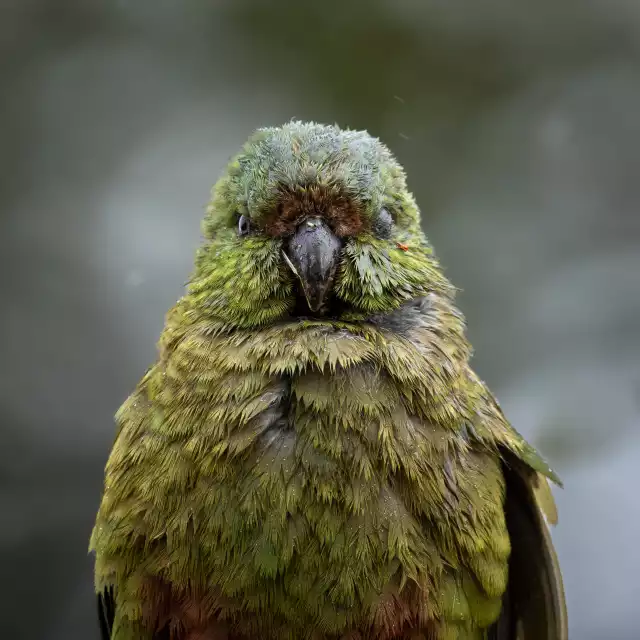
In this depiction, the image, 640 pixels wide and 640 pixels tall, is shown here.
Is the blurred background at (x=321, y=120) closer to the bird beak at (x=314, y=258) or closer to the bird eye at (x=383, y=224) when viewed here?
the bird eye at (x=383, y=224)

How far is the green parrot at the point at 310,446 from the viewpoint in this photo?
1.23m

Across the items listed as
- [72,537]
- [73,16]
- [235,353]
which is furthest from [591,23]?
[72,537]

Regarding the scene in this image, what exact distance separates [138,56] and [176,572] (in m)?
2.08

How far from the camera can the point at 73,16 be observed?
99.6 inches

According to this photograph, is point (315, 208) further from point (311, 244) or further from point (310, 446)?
point (310, 446)

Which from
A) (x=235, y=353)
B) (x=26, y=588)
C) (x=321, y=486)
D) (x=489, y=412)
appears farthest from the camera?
(x=26, y=588)

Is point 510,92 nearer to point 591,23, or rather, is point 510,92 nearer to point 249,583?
point 591,23

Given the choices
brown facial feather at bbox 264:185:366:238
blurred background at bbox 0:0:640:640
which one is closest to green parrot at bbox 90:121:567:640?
brown facial feather at bbox 264:185:366:238

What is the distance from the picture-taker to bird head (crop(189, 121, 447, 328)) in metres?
1.33

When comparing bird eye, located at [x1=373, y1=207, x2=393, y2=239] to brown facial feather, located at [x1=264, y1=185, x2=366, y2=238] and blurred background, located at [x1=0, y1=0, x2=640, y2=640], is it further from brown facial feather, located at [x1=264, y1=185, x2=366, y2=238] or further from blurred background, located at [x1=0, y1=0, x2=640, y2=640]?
blurred background, located at [x1=0, y1=0, x2=640, y2=640]

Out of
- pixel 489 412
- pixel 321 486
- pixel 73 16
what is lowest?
pixel 321 486

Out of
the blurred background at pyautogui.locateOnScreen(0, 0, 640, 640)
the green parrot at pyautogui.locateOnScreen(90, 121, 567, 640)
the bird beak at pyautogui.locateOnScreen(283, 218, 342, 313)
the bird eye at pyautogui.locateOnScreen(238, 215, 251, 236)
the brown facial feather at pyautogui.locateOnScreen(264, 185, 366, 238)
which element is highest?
the blurred background at pyautogui.locateOnScreen(0, 0, 640, 640)

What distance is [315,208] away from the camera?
4.45 ft

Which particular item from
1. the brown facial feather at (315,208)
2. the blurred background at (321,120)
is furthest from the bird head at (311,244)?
the blurred background at (321,120)
